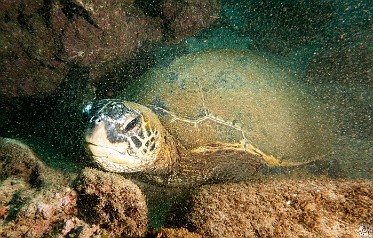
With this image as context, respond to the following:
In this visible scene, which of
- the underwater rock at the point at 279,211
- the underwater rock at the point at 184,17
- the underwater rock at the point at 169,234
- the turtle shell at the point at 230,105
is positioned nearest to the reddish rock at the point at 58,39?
the underwater rock at the point at 184,17

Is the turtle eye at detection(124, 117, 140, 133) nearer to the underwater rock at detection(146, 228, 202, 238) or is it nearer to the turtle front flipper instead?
the turtle front flipper

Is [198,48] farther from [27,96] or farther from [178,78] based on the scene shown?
[27,96]

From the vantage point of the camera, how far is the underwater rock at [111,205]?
1509 millimetres

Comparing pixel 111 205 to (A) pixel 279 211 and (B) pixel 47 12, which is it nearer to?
(A) pixel 279 211

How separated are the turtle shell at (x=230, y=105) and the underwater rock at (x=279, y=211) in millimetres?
1210

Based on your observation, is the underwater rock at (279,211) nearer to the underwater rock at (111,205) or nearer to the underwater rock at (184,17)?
the underwater rock at (111,205)

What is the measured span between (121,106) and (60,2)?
6.46ft

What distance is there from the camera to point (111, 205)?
1533 millimetres

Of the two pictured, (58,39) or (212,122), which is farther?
(58,39)

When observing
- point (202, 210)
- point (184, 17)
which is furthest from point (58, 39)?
point (202, 210)

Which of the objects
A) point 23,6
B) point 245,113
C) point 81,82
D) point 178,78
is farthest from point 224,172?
point 23,6

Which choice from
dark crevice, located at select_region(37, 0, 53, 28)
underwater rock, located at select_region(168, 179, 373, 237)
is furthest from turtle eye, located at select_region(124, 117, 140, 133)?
dark crevice, located at select_region(37, 0, 53, 28)

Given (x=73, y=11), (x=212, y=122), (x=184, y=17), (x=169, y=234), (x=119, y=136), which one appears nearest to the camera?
(x=169, y=234)

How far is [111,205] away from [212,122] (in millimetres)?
1635
